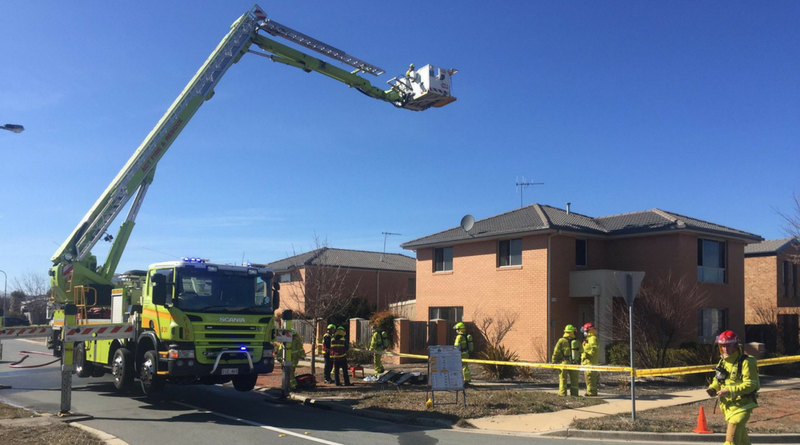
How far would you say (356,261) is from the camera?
3834 centimetres

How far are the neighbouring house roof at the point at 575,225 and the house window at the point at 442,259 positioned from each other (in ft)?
1.96

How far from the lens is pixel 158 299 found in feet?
40.5

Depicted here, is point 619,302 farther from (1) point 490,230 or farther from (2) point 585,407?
(2) point 585,407

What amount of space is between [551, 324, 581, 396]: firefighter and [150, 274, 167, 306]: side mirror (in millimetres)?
8298

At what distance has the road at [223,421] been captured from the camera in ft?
32.9

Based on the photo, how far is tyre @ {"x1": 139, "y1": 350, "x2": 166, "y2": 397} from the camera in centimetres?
1259

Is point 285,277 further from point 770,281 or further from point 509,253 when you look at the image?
point 770,281

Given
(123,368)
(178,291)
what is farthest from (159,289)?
(123,368)

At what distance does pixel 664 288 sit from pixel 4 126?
726 inches

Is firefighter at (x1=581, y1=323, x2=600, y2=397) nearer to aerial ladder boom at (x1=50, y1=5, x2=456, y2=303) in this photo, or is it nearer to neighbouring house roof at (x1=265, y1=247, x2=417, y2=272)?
aerial ladder boom at (x1=50, y1=5, x2=456, y2=303)

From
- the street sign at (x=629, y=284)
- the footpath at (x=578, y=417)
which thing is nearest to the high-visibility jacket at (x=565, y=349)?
the footpath at (x=578, y=417)

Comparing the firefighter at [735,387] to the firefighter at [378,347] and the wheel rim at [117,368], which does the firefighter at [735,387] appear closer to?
the firefighter at [378,347]

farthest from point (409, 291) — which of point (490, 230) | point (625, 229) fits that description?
point (625, 229)

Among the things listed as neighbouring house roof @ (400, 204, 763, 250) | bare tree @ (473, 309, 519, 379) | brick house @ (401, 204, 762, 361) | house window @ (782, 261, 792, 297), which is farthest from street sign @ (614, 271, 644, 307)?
house window @ (782, 261, 792, 297)
